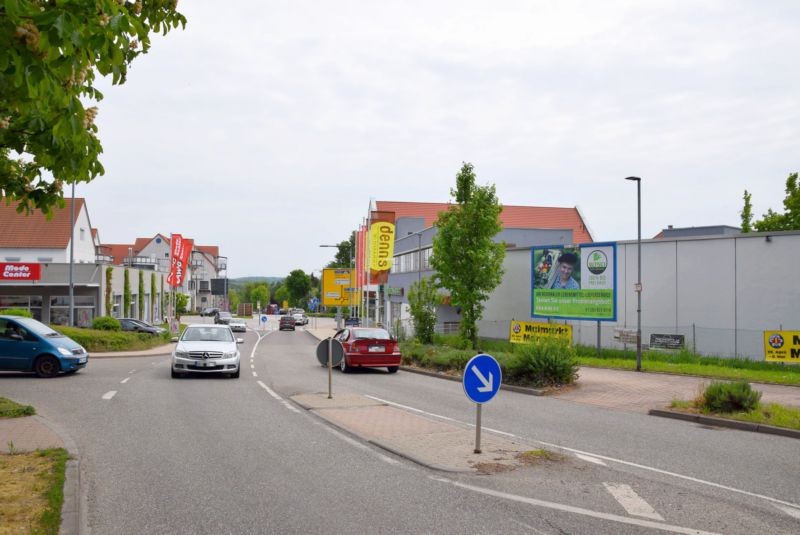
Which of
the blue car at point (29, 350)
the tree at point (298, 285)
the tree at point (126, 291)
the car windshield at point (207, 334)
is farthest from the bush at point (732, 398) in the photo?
the tree at point (298, 285)

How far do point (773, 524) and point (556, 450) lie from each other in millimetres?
3634

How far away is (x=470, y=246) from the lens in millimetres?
29703

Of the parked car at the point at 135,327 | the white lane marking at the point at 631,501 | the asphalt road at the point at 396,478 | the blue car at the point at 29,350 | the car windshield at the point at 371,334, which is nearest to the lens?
the asphalt road at the point at 396,478

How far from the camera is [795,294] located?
25031 millimetres

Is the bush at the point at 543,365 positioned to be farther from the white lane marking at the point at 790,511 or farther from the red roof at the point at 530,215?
the red roof at the point at 530,215

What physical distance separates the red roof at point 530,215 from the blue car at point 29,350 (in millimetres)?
56150

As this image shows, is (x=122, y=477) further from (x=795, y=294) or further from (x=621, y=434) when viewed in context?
(x=795, y=294)

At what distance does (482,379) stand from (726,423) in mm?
5612

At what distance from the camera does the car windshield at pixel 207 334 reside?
66.5 ft

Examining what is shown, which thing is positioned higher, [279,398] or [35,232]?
[35,232]

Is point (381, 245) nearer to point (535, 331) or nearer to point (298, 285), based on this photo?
point (535, 331)

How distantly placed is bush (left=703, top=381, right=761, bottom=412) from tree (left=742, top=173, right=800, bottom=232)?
115 feet

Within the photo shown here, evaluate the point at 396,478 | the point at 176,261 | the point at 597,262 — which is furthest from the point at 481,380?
the point at 176,261

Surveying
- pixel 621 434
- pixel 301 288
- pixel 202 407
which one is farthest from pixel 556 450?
pixel 301 288
